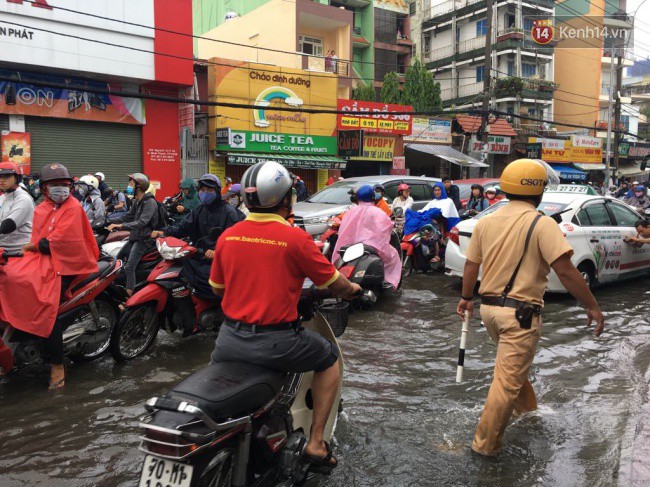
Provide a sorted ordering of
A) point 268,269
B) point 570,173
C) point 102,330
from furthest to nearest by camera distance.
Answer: point 570,173, point 102,330, point 268,269

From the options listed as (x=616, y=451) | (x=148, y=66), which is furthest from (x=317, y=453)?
(x=148, y=66)

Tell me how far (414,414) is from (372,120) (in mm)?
22128

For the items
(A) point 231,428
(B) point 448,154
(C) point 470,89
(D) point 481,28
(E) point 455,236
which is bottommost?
(A) point 231,428

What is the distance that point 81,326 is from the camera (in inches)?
207

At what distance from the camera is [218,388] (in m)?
2.42

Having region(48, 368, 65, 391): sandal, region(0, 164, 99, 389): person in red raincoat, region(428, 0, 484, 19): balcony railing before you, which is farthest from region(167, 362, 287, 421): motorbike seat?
region(428, 0, 484, 19): balcony railing

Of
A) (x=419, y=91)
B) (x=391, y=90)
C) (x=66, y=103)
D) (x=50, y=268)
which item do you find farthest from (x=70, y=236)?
(x=419, y=91)

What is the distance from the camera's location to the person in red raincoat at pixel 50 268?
455 cm

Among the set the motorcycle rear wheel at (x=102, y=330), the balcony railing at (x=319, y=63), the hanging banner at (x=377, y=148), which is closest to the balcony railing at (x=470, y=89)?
the balcony railing at (x=319, y=63)

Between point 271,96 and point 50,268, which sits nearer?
point 50,268

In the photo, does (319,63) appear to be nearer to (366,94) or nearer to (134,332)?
(366,94)

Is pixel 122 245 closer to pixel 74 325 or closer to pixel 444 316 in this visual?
pixel 74 325

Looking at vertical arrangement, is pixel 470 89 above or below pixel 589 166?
above

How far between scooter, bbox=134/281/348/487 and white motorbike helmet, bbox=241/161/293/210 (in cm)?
56
